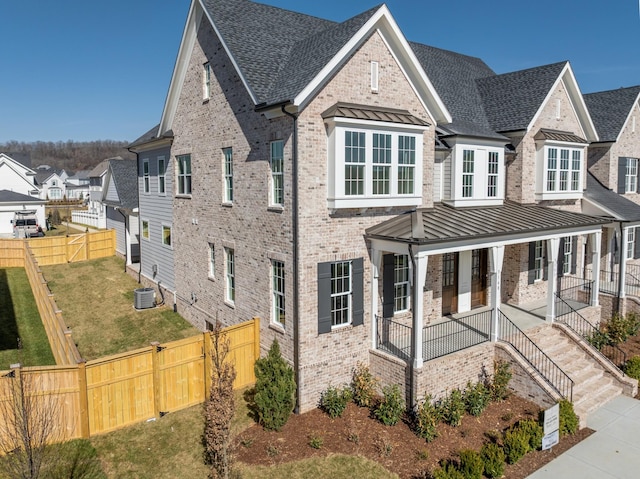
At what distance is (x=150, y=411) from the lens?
39.2ft

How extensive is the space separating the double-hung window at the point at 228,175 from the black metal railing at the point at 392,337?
6635 mm

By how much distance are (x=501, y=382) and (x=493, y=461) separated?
385 centimetres

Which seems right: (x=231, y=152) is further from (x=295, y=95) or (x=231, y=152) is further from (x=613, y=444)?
(x=613, y=444)

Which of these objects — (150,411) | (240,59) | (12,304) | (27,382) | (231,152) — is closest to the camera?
(27,382)

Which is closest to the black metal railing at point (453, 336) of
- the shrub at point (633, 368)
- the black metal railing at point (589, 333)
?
the black metal railing at point (589, 333)

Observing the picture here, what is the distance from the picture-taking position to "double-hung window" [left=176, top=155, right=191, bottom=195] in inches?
771

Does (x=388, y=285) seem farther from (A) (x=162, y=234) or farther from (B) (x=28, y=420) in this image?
(A) (x=162, y=234)

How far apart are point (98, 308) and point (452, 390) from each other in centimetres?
1614

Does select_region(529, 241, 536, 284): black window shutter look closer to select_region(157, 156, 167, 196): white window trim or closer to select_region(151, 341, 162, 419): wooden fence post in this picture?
select_region(151, 341, 162, 419): wooden fence post

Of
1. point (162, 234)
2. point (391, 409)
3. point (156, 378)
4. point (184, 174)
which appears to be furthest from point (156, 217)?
point (391, 409)

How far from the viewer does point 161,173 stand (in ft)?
73.3

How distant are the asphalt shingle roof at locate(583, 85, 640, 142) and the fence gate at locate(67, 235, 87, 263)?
30.4 metres

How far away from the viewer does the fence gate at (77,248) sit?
96.6ft

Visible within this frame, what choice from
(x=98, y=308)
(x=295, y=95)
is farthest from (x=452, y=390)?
(x=98, y=308)
